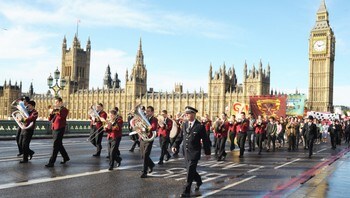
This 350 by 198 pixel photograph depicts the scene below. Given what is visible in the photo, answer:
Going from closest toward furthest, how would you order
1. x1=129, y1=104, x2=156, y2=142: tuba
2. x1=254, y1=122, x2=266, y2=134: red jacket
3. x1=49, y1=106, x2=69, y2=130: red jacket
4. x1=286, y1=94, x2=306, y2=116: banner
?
x1=129, y1=104, x2=156, y2=142: tuba
x1=49, y1=106, x2=69, y2=130: red jacket
x1=254, y1=122, x2=266, y2=134: red jacket
x1=286, y1=94, x2=306, y2=116: banner

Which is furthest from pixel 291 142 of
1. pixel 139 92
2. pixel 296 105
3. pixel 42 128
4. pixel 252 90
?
pixel 139 92

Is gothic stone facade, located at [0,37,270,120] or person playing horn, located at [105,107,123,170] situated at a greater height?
gothic stone facade, located at [0,37,270,120]

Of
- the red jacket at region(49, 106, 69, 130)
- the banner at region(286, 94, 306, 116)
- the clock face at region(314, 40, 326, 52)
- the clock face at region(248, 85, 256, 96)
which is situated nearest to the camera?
the red jacket at region(49, 106, 69, 130)

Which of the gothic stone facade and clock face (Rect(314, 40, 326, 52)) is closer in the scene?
the gothic stone facade

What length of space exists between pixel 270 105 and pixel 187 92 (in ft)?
234

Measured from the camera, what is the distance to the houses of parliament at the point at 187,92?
9575cm

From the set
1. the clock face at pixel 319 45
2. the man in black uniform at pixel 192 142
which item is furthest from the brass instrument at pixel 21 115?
the clock face at pixel 319 45

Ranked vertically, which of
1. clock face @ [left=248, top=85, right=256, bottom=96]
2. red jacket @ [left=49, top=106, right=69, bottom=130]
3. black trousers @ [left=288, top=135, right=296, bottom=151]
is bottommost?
black trousers @ [left=288, top=135, right=296, bottom=151]

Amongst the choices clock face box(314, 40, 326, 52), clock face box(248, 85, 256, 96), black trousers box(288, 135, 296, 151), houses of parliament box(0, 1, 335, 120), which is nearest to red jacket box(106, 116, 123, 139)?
black trousers box(288, 135, 296, 151)

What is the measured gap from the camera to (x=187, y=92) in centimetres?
10281

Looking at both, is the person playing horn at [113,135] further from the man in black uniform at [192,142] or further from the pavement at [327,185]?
the pavement at [327,185]

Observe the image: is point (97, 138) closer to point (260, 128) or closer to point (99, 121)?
point (99, 121)

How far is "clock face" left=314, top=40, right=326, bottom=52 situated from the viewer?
356ft

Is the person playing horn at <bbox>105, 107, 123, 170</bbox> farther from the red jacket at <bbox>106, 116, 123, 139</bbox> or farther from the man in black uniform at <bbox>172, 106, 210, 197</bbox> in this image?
the man in black uniform at <bbox>172, 106, 210, 197</bbox>
